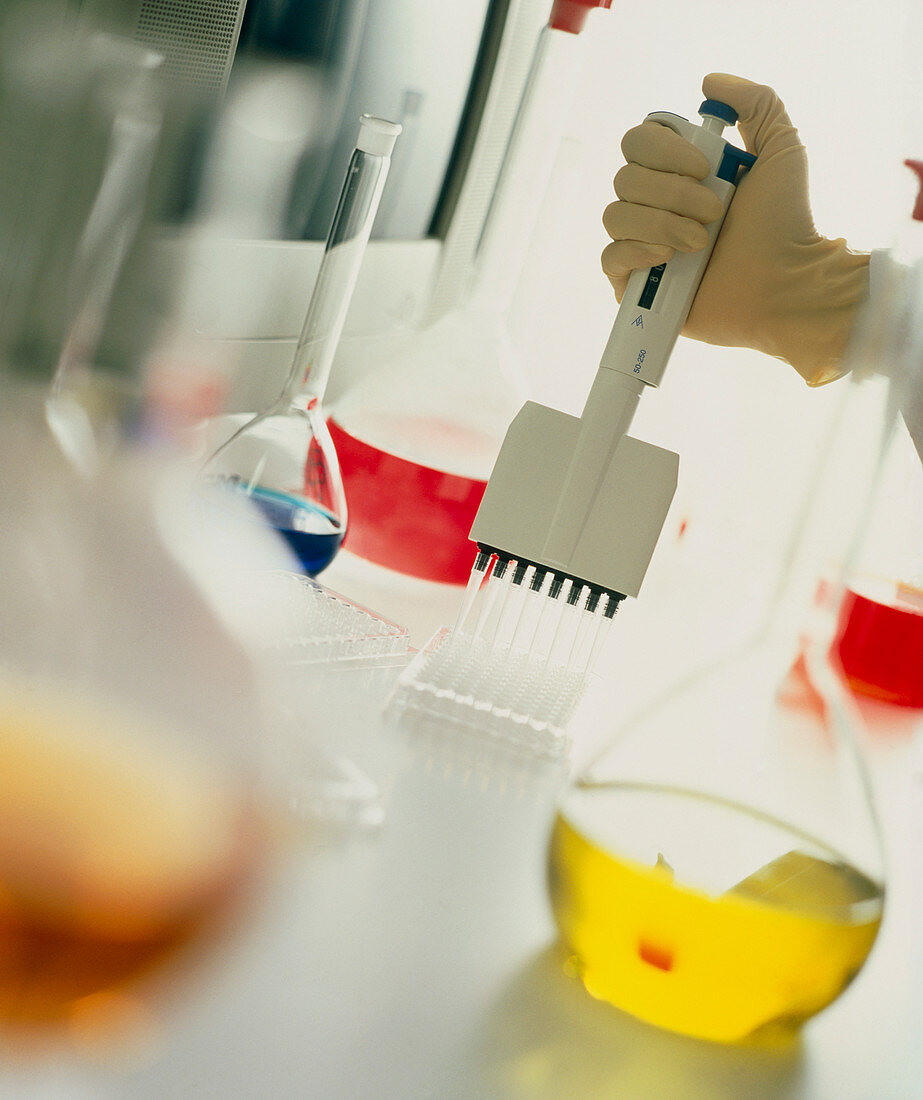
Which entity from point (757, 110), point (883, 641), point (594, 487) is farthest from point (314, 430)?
point (883, 641)

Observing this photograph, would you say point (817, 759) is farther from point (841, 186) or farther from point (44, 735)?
point (841, 186)

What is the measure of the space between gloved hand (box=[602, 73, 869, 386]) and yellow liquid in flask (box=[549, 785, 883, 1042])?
0.31 metres

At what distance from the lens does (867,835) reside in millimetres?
354

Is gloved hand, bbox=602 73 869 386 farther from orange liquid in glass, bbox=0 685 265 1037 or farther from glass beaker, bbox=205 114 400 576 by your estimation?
orange liquid in glass, bbox=0 685 265 1037

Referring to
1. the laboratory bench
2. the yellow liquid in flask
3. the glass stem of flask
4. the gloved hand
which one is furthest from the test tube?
the yellow liquid in flask

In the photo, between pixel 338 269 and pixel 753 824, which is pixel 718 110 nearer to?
pixel 338 269

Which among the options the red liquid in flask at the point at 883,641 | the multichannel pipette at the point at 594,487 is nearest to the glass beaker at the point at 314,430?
the multichannel pipette at the point at 594,487

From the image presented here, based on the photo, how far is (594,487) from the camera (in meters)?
0.54

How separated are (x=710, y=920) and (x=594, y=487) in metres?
0.26

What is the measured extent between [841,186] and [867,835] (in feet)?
2.83

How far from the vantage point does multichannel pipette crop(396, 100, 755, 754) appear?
53 cm

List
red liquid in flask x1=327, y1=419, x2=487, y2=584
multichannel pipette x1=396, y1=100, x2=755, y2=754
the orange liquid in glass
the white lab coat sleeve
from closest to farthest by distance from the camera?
the orange liquid in glass < the white lab coat sleeve < multichannel pipette x1=396, y1=100, x2=755, y2=754 < red liquid in flask x1=327, y1=419, x2=487, y2=584

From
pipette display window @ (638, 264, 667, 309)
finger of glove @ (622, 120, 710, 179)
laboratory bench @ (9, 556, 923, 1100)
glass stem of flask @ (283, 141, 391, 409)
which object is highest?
finger of glove @ (622, 120, 710, 179)

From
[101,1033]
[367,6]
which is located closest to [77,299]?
[367,6]
